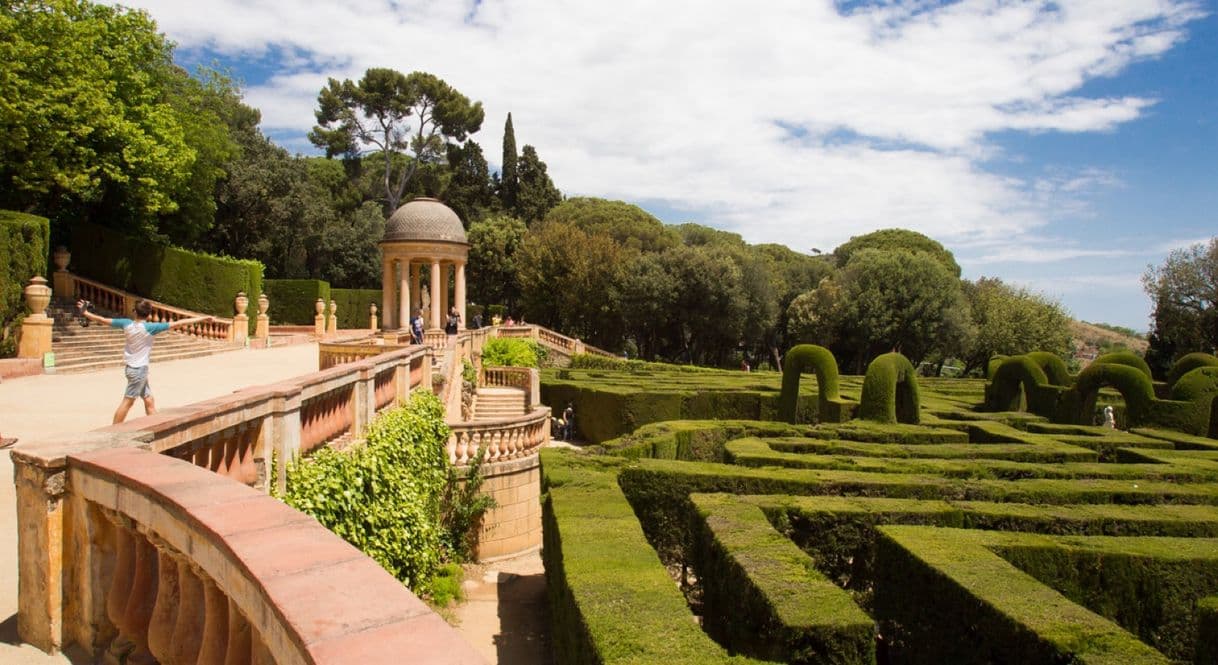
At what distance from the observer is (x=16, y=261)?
19.8 m

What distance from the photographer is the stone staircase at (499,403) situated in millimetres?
26281

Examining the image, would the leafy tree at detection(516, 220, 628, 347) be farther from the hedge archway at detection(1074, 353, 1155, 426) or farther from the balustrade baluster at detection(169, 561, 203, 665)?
the balustrade baluster at detection(169, 561, 203, 665)

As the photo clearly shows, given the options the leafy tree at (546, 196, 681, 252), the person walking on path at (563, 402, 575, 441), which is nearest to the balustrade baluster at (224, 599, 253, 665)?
the person walking on path at (563, 402, 575, 441)

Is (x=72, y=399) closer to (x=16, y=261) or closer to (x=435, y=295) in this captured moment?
(x=16, y=261)

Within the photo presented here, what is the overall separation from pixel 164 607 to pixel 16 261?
22.1 m

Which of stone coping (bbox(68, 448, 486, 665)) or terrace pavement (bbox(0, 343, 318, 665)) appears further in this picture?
terrace pavement (bbox(0, 343, 318, 665))

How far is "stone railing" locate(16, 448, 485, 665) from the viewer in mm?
2119

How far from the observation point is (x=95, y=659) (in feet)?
12.5

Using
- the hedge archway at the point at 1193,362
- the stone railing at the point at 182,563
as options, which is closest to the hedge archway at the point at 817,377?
the hedge archway at the point at 1193,362

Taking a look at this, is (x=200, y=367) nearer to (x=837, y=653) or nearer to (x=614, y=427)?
(x=614, y=427)

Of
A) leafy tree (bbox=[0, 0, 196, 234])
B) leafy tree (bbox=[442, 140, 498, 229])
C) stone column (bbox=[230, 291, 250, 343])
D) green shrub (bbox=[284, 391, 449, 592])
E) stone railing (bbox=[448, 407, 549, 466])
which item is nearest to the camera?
green shrub (bbox=[284, 391, 449, 592])

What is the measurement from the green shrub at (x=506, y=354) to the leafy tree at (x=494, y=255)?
73.0 feet

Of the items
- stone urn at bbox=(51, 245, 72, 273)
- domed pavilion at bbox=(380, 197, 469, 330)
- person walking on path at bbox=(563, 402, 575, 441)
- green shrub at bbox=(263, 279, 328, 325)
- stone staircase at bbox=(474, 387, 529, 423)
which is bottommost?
person walking on path at bbox=(563, 402, 575, 441)

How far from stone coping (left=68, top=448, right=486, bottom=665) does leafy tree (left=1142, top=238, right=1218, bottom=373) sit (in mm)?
54778
